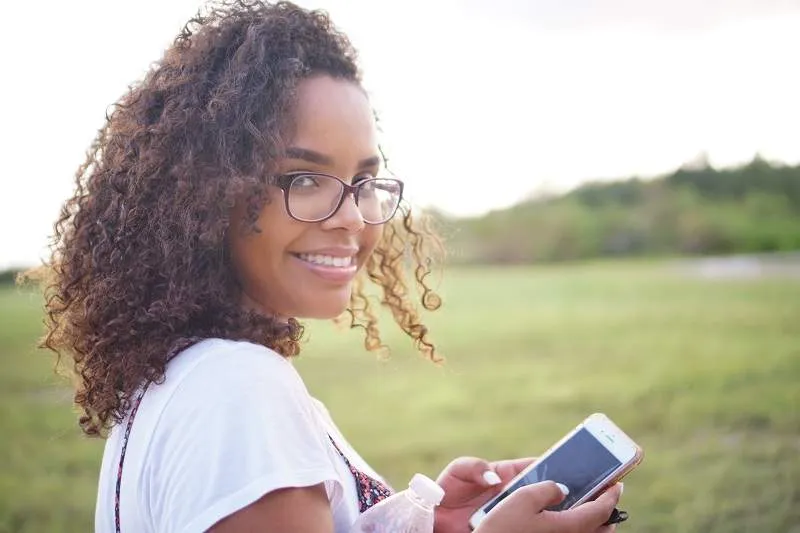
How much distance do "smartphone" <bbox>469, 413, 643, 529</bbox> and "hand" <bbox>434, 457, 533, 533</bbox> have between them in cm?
8

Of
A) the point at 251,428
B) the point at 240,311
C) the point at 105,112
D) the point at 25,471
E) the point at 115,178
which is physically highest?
the point at 105,112

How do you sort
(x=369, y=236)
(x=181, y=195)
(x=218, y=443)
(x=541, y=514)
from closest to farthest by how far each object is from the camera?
(x=218, y=443)
(x=541, y=514)
(x=181, y=195)
(x=369, y=236)

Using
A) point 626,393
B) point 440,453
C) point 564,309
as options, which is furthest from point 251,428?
point 564,309

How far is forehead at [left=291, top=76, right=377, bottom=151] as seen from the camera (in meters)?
1.24

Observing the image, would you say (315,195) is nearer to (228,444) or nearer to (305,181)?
(305,181)

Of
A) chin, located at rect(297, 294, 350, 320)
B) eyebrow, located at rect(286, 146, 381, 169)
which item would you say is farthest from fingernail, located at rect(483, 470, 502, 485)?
eyebrow, located at rect(286, 146, 381, 169)

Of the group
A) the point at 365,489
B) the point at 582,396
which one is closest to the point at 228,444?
the point at 365,489

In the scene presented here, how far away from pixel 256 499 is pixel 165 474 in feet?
0.41

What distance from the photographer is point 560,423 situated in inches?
145

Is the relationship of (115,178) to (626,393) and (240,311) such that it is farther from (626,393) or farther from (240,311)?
(626,393)

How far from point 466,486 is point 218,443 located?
0.62 meters

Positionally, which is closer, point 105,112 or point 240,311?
point 240,311

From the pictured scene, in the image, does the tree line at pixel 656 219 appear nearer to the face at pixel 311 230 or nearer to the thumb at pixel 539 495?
the face at pixel 311 230

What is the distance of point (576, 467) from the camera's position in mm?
1242
